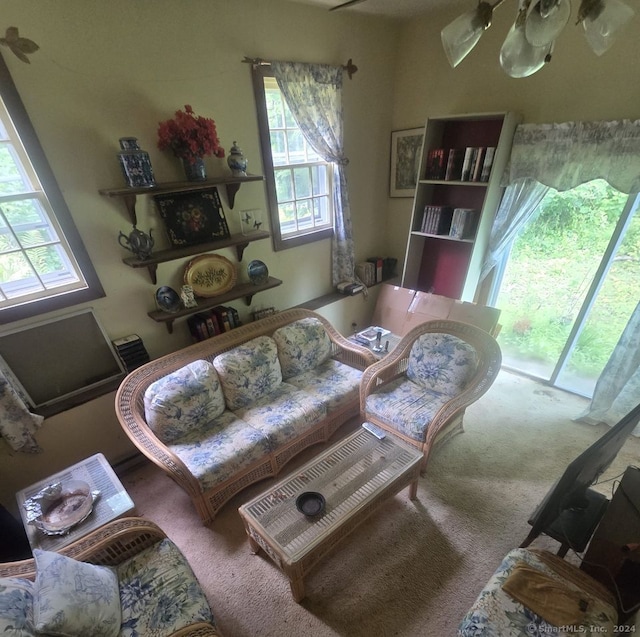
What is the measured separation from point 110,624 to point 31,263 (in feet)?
6.00

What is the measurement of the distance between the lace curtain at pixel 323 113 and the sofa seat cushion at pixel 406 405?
1.44 m

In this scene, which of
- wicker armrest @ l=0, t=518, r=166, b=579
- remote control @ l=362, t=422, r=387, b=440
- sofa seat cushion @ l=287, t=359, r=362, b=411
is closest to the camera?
wicker armrest @ l=0, t=518, r=166, b=579

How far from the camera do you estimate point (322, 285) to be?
A: 3262mm

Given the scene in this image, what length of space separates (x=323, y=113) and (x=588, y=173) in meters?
1.95

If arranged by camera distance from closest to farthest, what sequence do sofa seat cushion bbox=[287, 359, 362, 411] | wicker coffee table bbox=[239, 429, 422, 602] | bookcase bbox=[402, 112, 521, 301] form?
wicker coffee table bbox=[239, 429, 422, 602] → sofa seat cushion bbox=[287, 359, 362, 411] → bookcase bbox=[402, 112, 521, 301]

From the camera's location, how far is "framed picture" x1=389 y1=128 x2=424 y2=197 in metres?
3.08

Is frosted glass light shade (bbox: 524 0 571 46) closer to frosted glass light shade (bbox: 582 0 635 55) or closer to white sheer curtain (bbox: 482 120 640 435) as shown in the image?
frosted glass light shade (bbox: 582 0 635 55)

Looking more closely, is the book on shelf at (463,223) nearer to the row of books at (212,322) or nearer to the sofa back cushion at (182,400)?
the row of books at (212,322)

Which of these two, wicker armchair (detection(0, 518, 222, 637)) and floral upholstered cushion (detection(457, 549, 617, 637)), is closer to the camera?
floral upholstered cushion (detection(457, 549, 617, 637))

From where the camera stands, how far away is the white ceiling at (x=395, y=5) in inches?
92.5

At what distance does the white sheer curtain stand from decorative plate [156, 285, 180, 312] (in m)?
2.62

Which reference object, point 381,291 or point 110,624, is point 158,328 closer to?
point 110,624


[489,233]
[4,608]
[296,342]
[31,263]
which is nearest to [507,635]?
[4,608]

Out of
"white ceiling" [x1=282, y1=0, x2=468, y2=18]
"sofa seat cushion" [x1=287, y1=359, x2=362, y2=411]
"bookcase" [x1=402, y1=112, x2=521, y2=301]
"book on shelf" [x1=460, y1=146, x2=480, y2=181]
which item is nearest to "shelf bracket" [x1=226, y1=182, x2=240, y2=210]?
"white ceiling" [x1=282, y1=0, x2=468, y2=18]
